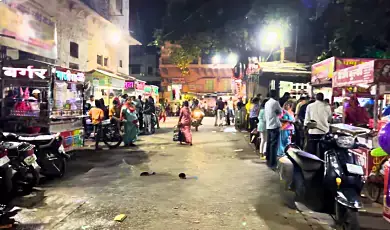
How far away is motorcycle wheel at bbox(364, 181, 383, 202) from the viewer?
6.39m

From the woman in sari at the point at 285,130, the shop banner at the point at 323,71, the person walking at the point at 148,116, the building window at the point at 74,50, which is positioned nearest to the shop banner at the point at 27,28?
the building window at the point at 74,50

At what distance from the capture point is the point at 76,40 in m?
17.8

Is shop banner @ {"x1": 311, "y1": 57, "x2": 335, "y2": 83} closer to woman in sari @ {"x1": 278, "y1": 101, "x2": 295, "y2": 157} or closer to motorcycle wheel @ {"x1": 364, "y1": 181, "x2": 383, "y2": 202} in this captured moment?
woman in sari @ {"x1": 278, "y1": 101, "x2": 295, "y2": 157}

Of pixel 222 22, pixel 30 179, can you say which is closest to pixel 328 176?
pixel 30 179

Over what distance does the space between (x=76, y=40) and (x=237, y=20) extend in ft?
27.3

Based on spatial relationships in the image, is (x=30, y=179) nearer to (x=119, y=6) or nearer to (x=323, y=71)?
(x=323, y=71)

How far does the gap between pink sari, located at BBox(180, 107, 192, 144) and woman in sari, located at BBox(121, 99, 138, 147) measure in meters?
1.69

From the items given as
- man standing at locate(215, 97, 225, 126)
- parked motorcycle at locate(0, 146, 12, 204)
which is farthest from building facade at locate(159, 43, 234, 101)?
parked motorcycle at locate(0, 146, 12, 204)

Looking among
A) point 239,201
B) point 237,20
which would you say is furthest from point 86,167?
point 237,20

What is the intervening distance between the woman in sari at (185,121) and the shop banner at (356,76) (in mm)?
5895

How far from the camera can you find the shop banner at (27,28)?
11.2 metres

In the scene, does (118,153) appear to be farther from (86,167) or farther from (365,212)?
(365,212)

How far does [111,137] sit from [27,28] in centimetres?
445

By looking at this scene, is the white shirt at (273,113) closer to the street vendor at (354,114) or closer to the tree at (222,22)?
the street vendor at (354,114)
